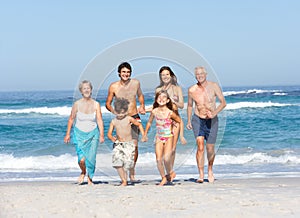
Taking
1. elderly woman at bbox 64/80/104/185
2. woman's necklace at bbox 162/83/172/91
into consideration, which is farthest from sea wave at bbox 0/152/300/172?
woman's necklace at bbox 162/83/172/91

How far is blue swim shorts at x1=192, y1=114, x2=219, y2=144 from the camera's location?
7.30 metres

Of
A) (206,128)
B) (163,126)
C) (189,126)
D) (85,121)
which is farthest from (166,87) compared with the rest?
(85,121)

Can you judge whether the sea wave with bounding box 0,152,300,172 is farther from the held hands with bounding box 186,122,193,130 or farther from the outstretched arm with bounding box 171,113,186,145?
the outstretched arm with bounding box 171,113,186,145

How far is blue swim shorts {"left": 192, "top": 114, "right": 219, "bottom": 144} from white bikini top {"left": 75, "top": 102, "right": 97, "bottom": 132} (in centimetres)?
149

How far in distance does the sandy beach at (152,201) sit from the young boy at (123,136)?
0.37 meters

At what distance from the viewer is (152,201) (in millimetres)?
5781

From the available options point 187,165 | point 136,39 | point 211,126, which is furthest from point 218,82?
point 187,165

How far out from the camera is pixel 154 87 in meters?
7.14

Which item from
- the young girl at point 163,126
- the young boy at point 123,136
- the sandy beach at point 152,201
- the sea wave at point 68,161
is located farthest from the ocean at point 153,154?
the sandy beach at point 152,201

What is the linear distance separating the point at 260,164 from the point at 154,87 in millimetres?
5088

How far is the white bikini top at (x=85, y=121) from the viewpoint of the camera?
23.8 feet

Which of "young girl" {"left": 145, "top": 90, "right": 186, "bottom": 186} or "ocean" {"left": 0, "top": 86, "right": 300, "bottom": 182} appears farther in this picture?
"ocean" {"left": 0, "top": 86, "right": 300, "bottom": 182}

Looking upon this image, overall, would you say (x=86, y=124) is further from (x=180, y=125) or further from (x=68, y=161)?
(x=68, y=161)

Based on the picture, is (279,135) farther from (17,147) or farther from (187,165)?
(17,147)
